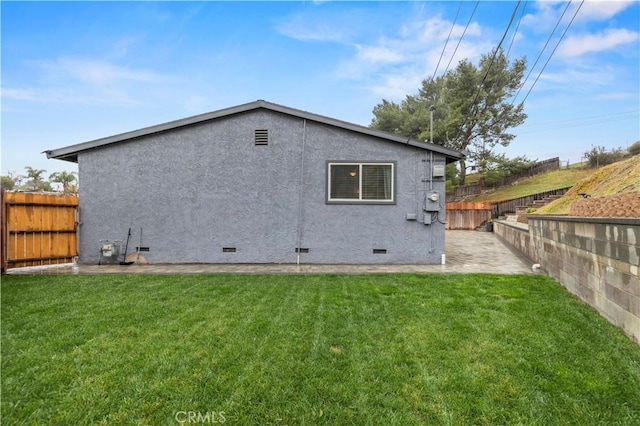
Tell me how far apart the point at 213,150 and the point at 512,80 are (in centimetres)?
2585

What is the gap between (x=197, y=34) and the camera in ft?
40.0

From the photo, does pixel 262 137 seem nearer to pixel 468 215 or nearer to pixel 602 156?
pixel 468 215

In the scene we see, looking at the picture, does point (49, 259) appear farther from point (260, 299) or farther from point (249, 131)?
point (260, 299)

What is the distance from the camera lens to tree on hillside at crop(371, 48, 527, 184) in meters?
24.3

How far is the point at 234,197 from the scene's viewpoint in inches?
316

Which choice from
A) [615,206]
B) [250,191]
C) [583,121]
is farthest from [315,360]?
[583,121]

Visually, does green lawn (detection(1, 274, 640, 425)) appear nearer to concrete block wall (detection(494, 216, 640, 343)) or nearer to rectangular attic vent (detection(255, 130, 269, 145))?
concrete block wall (detection(494, 216, 640, 343))

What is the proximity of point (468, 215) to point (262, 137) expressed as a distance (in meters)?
13.3

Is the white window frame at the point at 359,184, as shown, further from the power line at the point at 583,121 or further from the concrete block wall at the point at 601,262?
the power line at the point at 583,121

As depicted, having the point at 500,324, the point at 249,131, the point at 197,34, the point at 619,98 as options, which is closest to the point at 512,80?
the point at 619,98

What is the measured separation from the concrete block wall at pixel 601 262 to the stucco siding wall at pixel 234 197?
317 centimetres

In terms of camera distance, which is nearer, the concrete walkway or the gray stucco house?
the concrete walkway

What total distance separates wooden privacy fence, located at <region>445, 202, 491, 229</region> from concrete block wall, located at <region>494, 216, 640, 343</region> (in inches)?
449

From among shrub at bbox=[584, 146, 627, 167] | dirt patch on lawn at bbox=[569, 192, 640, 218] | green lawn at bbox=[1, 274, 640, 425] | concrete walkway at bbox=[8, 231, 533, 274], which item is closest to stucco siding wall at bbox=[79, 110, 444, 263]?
concrete walkway at bbox=[8, 231, 533, 274]
